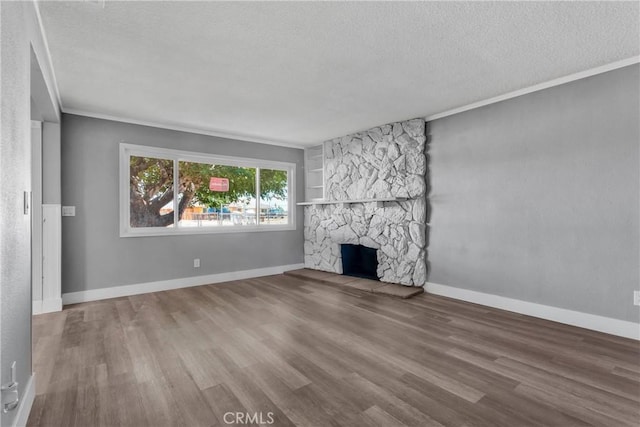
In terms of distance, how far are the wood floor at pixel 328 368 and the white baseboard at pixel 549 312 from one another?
128 mm

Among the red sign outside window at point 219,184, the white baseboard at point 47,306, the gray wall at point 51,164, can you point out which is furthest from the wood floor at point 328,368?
the red sign outside window at point 219,184

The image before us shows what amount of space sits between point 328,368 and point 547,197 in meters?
2.83

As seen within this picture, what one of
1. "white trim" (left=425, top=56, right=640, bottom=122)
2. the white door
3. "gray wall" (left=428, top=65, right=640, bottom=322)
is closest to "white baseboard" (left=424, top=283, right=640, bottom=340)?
"gray wall" (left=428, top=65, right=640, bottom=322)

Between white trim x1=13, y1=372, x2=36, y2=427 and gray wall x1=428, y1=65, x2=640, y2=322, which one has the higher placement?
gray wall x1=428, y1=65, x2=640, y2=322

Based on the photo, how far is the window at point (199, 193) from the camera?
4.39 meters

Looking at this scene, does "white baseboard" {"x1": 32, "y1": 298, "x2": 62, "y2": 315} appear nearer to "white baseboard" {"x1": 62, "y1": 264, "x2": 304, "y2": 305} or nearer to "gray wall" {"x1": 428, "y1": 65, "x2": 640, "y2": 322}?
"white baseboard" {"x1": 62, "y1": 264, "x2": 304, "y2": 305}

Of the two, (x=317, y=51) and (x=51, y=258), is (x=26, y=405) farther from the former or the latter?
(x=317, y=51)

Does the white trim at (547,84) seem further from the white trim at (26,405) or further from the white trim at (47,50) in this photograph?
the white trim at (26,405)

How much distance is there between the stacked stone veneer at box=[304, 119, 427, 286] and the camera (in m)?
4.36

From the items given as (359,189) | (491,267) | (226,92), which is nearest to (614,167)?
→ (491,267)

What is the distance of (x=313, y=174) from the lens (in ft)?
20.3

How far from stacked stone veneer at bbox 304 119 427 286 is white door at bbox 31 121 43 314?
12.7ft

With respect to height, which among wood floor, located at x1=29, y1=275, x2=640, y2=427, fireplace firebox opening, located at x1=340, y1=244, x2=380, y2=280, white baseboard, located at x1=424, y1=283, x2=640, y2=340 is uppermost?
fireplace firebox opening, located at x1=340, y1=244, x2=380, y2=280

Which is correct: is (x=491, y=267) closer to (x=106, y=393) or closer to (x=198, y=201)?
(x=106, y=393)
